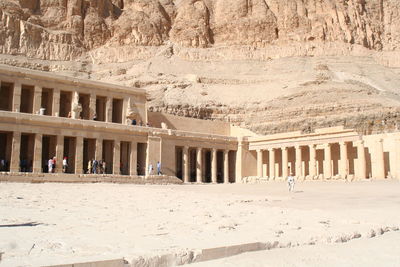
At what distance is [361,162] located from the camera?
35.8m

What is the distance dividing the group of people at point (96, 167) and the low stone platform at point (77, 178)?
9.34 feet

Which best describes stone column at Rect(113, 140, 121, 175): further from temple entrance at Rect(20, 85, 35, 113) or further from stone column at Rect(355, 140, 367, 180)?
stone column at Rect(355, 140, 367, 180)

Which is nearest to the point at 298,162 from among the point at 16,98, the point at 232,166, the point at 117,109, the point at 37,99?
the point at 232,166

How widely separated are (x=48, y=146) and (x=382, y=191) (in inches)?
924

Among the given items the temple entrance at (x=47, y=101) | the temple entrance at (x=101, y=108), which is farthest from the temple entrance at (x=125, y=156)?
the temple entrance at (x=47, y=101)

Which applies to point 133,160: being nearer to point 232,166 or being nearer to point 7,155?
point 7,155

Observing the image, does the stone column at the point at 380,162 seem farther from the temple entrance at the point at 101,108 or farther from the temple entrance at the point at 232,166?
the temple entrance at the point at 101,108

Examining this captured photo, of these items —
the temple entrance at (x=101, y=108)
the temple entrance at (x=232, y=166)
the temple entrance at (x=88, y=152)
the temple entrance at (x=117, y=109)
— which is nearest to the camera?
the temple entrance at (x=88, y=152)

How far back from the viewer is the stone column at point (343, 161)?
36.5 metres

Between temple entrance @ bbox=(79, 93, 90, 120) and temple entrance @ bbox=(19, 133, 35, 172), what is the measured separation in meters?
5.68

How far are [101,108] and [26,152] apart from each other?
8.20m

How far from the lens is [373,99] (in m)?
48.7

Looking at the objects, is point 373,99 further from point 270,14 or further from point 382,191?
point 270,14

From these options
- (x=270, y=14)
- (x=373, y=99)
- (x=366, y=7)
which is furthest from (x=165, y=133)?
(x=366, y=7)
